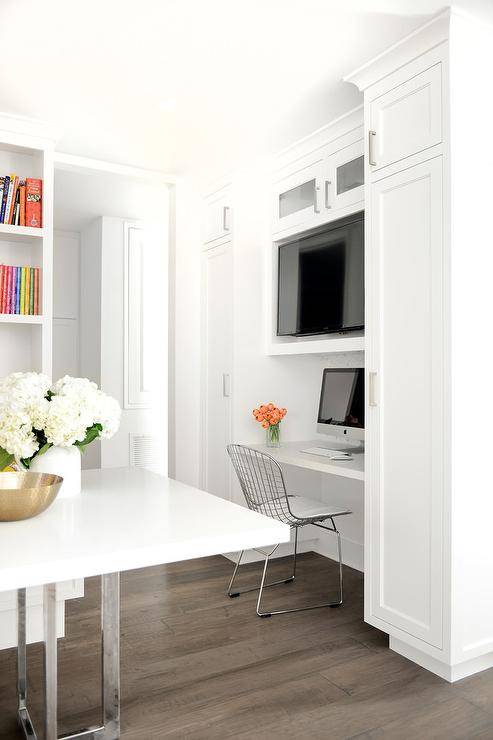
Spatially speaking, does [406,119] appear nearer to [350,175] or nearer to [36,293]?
[350,175]

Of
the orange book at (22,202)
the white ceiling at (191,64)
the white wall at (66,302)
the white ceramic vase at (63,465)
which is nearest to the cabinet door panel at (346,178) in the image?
the white ceiling at (191,64)

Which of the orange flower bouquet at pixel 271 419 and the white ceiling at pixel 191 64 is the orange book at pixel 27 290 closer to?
the white ceiling at pixel 191 64

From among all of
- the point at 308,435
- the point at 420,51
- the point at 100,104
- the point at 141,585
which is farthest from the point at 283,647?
the point at 100,104

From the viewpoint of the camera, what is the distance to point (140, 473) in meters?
2.27

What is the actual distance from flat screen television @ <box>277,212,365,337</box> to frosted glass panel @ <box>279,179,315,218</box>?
195 millimetres

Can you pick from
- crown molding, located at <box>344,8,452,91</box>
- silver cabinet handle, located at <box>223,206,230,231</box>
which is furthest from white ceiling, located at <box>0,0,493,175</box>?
silver cabinet handle, located at <box>223,206,230,231</box>

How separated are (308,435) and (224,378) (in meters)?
0.70

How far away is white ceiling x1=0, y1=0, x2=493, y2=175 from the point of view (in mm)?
2301

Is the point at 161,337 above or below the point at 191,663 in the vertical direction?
above

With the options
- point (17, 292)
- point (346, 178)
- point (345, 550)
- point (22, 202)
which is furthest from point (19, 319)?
point (345, 550)

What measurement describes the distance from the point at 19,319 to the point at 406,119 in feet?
7.13

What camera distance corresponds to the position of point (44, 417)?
1.73 meters

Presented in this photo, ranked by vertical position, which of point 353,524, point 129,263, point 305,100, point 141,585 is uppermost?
point 305,100

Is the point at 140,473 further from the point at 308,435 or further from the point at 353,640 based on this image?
the point at 308,435
